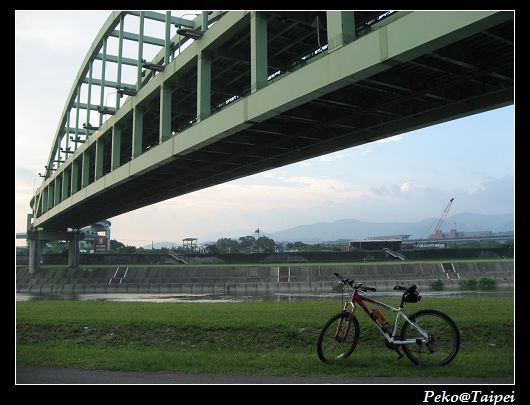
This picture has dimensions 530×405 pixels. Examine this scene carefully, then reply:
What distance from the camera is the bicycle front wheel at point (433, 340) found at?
19.9 ft

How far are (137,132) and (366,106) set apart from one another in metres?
15.7

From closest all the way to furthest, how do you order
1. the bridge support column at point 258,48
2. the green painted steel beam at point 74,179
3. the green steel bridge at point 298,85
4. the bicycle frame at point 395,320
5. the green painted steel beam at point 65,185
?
1. the bicycle frame at point 395,320
2. the green steel bridge at point 298,85
3. the bridge support column at point 258,48
4. the green painted steel beam at point 74,179
5. the green painted steel beam at point 65,185

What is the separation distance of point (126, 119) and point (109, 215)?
26276 millimetres

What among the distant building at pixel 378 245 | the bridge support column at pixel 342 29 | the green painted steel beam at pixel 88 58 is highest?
the green painted steel beam at pixel 88 58

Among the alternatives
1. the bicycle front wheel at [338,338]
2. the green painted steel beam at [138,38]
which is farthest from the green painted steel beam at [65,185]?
the bicycle front wheel at [338,338]

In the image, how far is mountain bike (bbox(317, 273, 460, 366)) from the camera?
608 cm

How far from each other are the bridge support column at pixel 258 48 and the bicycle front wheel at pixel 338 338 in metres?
10.2

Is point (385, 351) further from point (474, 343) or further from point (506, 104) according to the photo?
point (506, 104)

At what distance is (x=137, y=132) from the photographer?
26719 millimetres

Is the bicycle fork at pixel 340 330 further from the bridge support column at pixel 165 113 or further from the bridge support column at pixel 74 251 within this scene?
the bridge support column at pixel 74 251

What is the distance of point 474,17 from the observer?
27.4 ft

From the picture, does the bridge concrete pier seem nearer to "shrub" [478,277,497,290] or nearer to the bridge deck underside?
the bridge deck underside

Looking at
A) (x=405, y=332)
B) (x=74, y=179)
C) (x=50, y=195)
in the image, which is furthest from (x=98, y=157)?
(x=405, y=332)
